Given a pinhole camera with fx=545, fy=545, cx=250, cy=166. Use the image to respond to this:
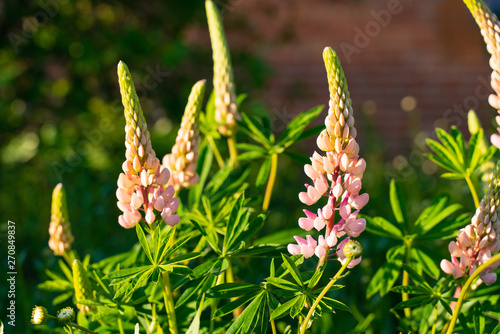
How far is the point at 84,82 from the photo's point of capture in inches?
146

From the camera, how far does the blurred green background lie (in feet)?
10.4

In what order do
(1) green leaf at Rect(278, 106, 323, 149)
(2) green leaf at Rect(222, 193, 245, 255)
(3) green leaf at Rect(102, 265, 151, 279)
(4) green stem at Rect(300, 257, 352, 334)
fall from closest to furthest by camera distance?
(4) green stem at Rect(300, 257, 352, 334) < (3) green leaf at Rect(102, 265, 151, 279) < (2) green leaf at Rect(222, 193, 245, 255) < (1) green leaf at Rect(278, 106, 323, 149)

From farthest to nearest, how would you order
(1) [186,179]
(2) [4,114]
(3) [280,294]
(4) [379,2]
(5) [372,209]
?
1. (4) [379,2]
2. (2) [4,114]
3. (5) [372,209]
4. (1) [186,179]
5. (3) [280,294]

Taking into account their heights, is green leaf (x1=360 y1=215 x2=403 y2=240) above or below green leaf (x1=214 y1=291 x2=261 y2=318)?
above

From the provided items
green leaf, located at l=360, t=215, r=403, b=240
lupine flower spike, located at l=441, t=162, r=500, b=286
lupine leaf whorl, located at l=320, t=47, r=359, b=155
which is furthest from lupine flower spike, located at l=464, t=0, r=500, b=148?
green leaf, located at l=360, t=215, r=403, b=240

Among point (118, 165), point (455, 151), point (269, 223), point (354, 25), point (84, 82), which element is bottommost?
point (269, 223)

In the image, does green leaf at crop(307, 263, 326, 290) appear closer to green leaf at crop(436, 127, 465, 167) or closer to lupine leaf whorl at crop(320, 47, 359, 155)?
lupine leaf whorl at crop(320, 47, 359, 155)

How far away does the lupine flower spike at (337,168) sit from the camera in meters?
0.82

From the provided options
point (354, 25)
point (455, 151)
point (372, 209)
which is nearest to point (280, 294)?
point (455, 151)

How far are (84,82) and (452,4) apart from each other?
13.1ft

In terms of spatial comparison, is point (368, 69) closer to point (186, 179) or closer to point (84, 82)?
point (84, 82)

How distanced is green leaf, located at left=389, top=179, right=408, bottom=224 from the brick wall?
4.33 metres

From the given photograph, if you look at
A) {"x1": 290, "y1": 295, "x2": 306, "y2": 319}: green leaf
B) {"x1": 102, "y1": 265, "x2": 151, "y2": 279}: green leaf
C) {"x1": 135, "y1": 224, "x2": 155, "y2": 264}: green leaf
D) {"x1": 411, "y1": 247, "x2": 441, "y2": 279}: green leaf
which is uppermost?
{"x1": 135, "y1": 224, "x2": 155, "y2": 264}: green leaf

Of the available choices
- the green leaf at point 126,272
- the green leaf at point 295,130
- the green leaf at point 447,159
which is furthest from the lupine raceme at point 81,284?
the green leaf at point 447,159
